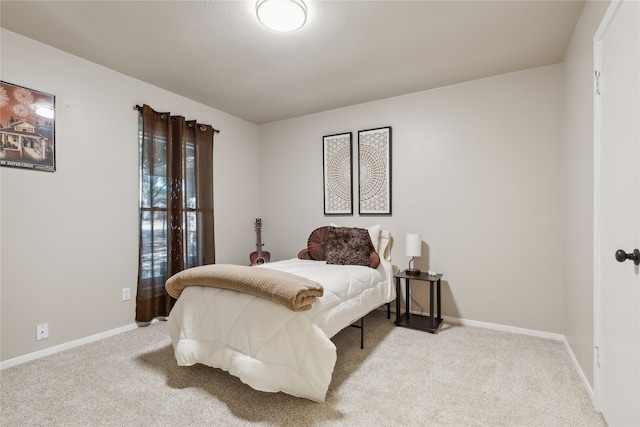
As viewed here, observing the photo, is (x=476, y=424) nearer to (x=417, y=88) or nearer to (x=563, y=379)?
(x=563, y=379)

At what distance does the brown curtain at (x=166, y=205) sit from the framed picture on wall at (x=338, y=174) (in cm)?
158

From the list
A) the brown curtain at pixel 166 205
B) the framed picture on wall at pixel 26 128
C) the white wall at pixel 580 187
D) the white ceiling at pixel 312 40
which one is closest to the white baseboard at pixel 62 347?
the brown curtain at pixel 166 205

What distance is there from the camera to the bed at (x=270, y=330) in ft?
5.79

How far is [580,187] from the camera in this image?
2135 millimetres

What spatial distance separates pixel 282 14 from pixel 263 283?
1719 mm

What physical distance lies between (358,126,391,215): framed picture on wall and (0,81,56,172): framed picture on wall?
3.03 metres

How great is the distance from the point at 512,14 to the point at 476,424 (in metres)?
2.62

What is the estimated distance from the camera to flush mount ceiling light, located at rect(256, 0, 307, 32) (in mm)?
1890

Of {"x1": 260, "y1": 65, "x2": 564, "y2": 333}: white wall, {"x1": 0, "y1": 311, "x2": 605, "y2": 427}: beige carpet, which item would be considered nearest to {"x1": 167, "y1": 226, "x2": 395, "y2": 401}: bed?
{"x1": 0, "y1": 311, "x2": 605, "y2": 427}: beige carpet

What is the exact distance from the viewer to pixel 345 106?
12.9 ft

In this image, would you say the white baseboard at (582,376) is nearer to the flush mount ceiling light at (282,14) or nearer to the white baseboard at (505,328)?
the white baseboard at (505,328)

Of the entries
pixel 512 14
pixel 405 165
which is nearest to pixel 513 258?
pixel 405 165

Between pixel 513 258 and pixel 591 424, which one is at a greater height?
pixel 513 258

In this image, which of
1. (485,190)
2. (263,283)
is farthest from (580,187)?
(263,283)
